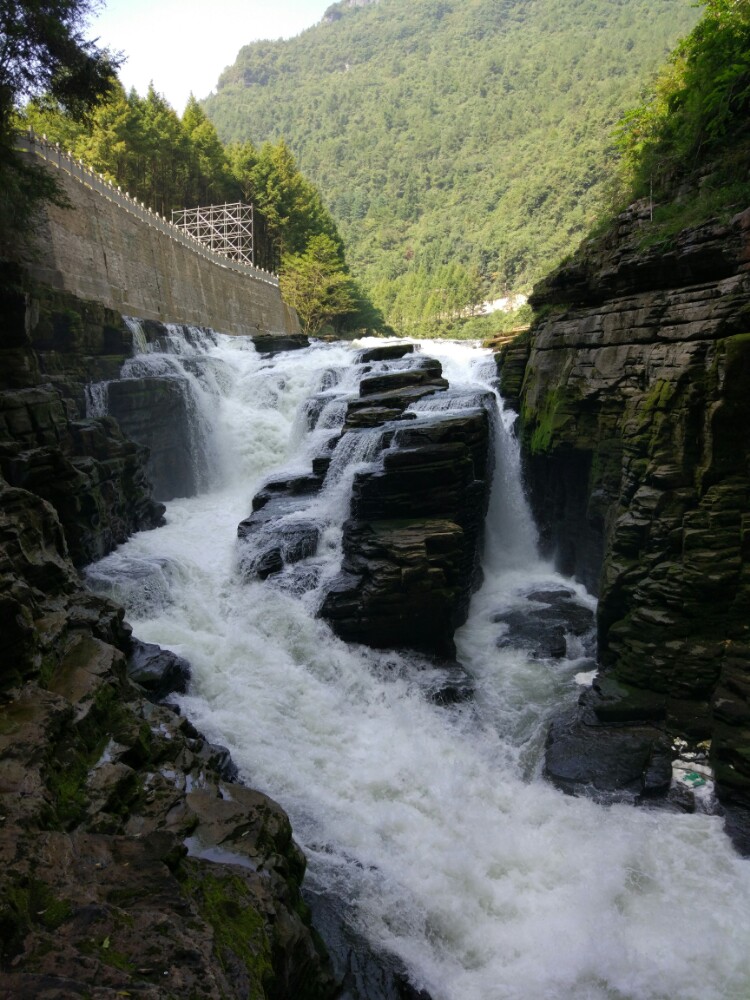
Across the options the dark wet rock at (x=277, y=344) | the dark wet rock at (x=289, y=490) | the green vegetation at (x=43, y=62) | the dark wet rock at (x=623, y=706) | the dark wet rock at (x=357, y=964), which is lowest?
the dark wet rock at (x=623, y=706)

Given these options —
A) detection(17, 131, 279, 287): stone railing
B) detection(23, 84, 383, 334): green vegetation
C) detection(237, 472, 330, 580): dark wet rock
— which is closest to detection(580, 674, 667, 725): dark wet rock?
detection(237, 472, 330, 580): dark wet rock

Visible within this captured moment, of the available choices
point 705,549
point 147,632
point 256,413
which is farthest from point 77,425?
point 705,549

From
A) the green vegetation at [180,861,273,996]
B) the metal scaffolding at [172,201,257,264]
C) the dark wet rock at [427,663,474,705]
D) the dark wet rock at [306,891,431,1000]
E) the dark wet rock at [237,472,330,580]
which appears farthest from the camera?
the metal scaffolding at [172,201,257,264]

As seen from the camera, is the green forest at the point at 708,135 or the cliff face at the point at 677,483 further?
the green forest at the point at 708,135

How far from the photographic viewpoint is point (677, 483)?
10305 millimetres

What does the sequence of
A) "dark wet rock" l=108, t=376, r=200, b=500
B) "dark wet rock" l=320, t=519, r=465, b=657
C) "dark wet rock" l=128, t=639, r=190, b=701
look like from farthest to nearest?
"dark wet rock" l=108, t=376, r=200, b=500 < "dark wet rock" l=320, t=519, r=465, b=657 < "dark wet rock" l=128, t=639, r=190, b=701

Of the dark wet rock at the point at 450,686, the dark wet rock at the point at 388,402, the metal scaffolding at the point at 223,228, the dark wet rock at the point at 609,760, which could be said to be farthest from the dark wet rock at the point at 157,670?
the metal scaffolding at the point at 223,228

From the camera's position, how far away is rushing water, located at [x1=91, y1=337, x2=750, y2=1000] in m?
6.38

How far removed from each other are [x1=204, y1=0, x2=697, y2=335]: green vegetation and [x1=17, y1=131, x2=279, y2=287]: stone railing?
4684cm

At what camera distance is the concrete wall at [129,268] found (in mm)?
20906

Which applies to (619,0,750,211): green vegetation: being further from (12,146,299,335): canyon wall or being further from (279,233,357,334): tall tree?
(279,233,357,334): tall tree

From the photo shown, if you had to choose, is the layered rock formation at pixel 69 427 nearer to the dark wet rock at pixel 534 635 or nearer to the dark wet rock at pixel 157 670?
the dark wet rock at pixel 157 670

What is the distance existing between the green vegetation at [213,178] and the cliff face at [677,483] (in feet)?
115

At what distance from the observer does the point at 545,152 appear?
109625mm
